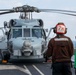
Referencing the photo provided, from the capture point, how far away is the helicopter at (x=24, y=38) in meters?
22.9

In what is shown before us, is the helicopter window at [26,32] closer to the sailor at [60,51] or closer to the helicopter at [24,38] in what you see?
the helicopter at [24,38]

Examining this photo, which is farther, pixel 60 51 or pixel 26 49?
pixel 26 49

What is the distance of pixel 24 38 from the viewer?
78.4ft

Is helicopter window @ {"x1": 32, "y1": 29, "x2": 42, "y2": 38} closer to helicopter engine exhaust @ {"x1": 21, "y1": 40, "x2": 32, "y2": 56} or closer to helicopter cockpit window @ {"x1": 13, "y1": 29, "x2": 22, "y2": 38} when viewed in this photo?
helicopter cockpit window @ {"x1": 13, "y1": 29, "x2": 22, "y2": 38}

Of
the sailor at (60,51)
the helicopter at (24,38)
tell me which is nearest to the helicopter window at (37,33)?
the helicopter at (24,38)

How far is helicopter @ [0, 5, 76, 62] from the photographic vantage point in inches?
901

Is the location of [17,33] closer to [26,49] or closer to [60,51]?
[26,49]

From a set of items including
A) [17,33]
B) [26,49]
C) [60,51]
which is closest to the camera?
[60,51]

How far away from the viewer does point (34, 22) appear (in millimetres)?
25297

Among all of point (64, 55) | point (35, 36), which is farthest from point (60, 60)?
point (35, 36)

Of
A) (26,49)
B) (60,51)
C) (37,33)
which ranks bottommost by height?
(26,49)

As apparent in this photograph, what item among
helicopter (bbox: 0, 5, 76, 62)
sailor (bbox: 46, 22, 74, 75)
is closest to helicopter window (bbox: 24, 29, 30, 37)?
helicopter (bbox: 0, 5, 76, 62)

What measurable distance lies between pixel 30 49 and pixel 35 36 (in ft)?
5.75

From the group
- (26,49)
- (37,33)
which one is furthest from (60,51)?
(37,33)
